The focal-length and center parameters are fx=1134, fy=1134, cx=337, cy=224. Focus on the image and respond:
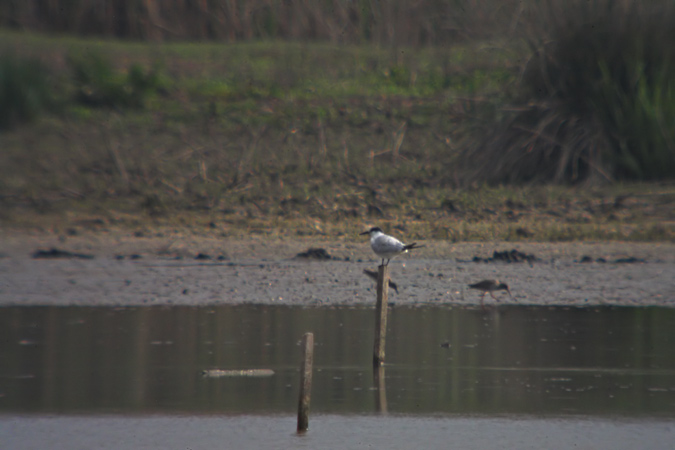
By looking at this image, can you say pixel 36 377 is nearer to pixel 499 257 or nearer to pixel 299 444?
pixel 299 444

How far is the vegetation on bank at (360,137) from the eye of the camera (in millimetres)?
15336

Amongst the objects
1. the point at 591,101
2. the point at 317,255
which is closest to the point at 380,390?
the point at 317,255

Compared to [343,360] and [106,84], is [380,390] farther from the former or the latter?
[106,84]

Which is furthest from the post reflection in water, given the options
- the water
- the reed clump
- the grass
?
the reed clump

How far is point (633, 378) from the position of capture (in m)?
7.93

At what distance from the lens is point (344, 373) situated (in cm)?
812

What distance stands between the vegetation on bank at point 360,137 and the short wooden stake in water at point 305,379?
25.1 feet

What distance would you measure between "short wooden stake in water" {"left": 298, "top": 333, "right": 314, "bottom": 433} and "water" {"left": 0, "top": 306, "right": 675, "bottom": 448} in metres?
0.12

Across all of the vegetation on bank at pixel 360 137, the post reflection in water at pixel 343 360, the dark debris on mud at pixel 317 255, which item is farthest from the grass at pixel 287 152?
the post reflection in water at pixel 343 360

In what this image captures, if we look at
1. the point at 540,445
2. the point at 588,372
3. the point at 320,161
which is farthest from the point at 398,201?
the point at 540,445

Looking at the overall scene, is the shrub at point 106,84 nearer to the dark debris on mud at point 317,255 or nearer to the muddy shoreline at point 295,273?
the muddy shoreline at point 295,273

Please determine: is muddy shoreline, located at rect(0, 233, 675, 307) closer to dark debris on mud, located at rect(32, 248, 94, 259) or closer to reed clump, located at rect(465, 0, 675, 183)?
dark debris on mud, located at rect(32, 248, 94, 259)

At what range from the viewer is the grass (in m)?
15.0

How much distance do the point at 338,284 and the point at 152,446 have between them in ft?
17.5
